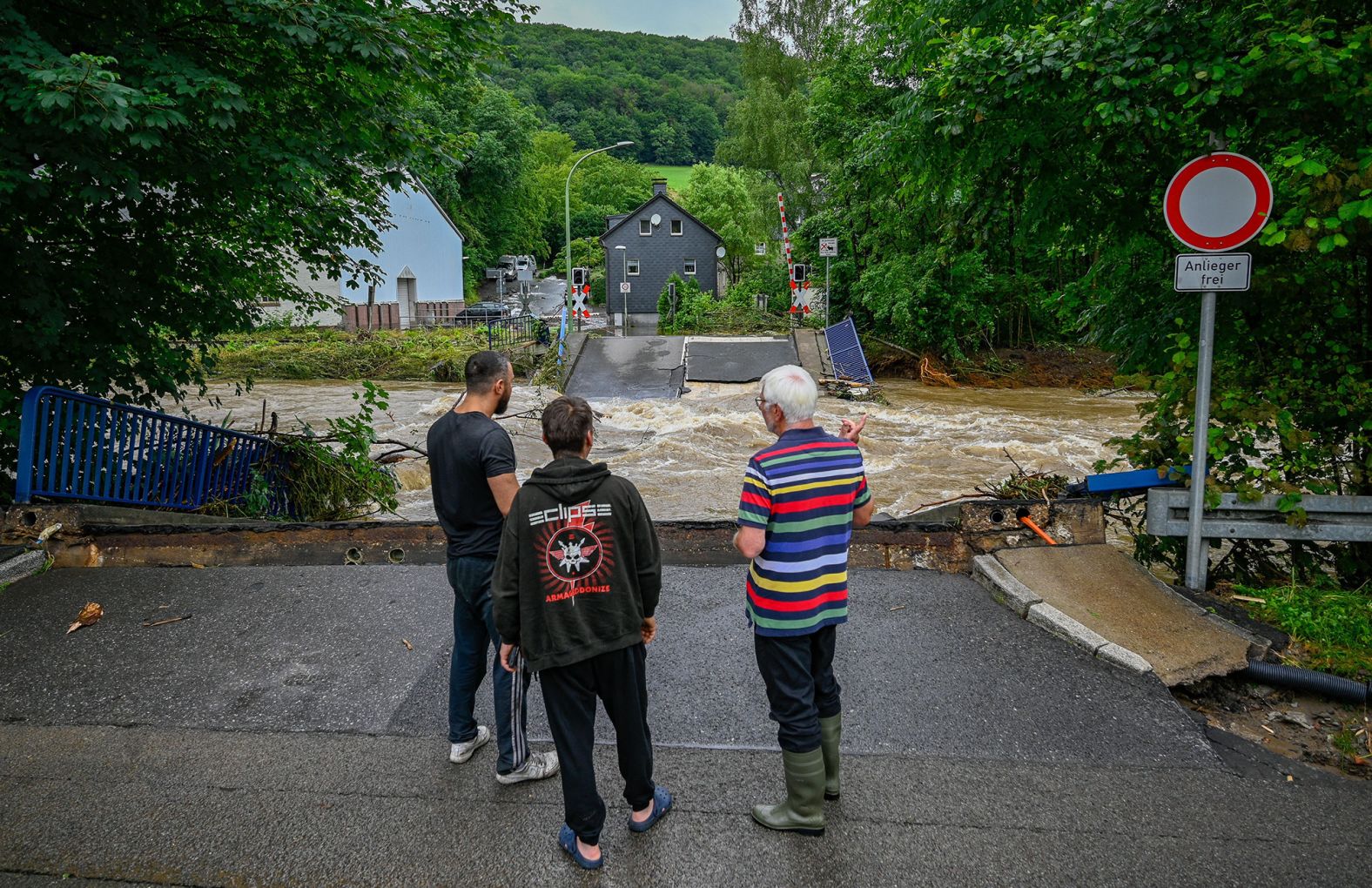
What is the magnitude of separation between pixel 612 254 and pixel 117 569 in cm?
5925

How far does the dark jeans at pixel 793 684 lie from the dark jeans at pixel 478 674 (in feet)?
3.15

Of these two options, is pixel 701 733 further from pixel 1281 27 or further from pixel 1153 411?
pixel 1281 27

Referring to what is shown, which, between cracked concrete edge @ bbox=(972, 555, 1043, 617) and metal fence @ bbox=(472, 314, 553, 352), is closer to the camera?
cracked concrete edge @ bbox=(972, 555, 1043, 617)

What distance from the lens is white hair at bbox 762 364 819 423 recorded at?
3.34 m

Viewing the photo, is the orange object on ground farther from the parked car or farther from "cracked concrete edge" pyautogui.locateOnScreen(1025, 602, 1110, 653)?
the parked car

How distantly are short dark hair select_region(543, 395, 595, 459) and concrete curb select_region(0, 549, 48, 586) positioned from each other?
188 inches

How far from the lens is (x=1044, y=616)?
5098 millimetres

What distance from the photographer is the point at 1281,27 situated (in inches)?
201

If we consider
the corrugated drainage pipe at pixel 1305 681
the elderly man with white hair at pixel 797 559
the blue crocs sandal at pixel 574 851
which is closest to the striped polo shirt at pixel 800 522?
the elderly man with white hair at pixel 797 559

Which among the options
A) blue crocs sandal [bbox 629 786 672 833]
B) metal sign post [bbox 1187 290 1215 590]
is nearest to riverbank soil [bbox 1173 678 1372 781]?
metal sign post [bbox 1187 290 1215 590]

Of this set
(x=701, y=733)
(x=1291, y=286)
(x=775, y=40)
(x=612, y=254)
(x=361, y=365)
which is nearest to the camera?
(x=701, y=733)

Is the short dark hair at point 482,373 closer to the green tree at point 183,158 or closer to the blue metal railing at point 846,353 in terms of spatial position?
the green tree at point 183,158

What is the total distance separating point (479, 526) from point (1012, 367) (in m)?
24.7

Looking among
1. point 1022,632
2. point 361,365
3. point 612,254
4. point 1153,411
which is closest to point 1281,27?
point 1153,411
